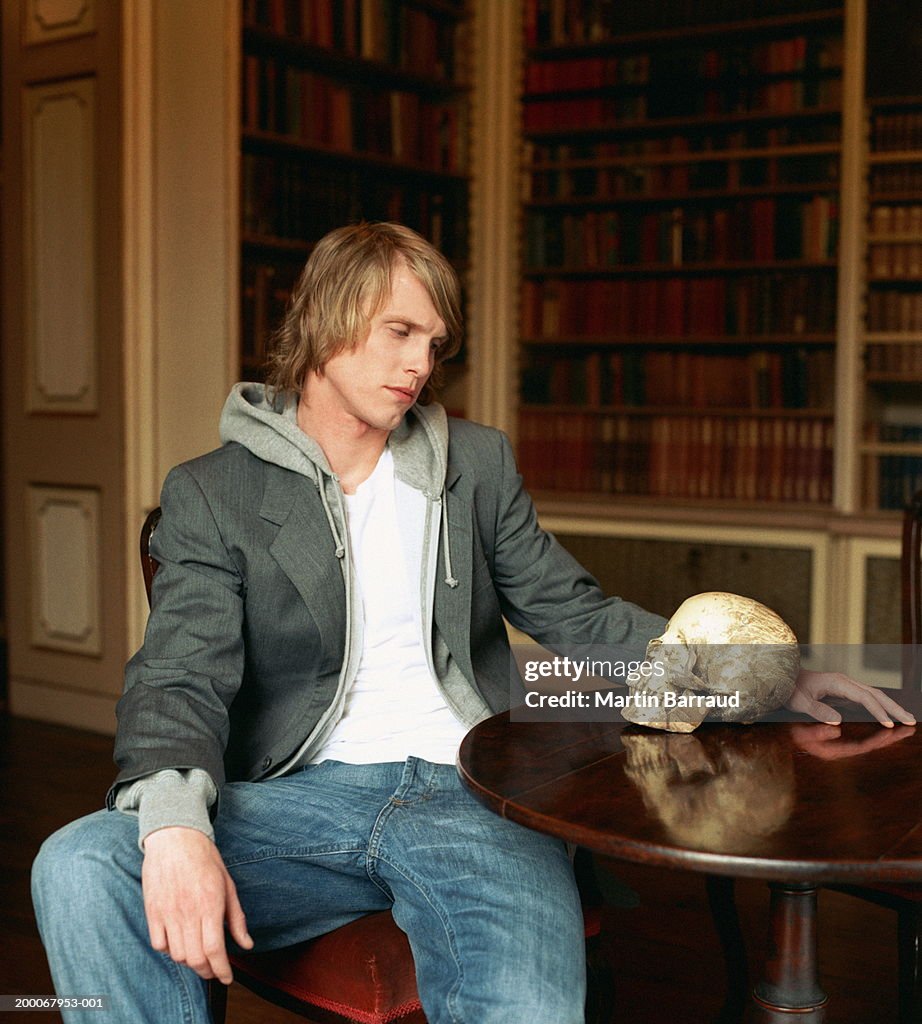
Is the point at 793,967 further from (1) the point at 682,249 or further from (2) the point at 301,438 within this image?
(1) the point at 682,249

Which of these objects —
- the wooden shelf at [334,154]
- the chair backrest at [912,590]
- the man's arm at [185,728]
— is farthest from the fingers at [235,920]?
the wooden shelf at [334,154]

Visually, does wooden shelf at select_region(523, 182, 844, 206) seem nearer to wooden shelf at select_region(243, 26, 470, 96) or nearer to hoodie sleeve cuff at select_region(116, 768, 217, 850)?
wooden shelf at select_region(243, 26, 470, 96)

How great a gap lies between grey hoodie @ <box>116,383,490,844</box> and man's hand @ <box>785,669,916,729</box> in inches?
16.2

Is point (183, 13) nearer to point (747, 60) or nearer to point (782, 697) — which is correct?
point (747, 60)

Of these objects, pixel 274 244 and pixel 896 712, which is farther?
pixel 274 244

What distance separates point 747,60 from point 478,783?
3.64 metres

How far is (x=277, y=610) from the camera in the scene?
1.62m


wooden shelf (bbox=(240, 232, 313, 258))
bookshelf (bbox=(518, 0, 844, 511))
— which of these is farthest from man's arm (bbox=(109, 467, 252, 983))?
bookshelf (bbox=(518, 0, 844, 511))

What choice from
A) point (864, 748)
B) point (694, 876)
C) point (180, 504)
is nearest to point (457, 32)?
point (694, 876)

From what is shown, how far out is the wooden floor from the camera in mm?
2270

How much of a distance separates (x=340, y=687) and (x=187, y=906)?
1.43 feet

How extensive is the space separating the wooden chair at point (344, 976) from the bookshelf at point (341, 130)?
2.78m

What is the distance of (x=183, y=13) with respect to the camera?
384cm

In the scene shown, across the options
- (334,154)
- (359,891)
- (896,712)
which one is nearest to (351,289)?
(359,891)
